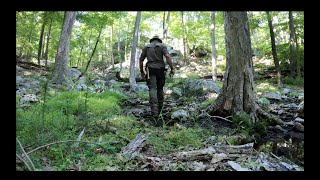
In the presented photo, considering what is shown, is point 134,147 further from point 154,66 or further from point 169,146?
point 154,66

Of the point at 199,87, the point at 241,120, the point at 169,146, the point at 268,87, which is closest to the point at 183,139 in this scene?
the point at 169,146

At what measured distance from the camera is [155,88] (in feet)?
22.5

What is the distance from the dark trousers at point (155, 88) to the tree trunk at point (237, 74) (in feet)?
4.47

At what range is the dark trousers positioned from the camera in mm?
6637

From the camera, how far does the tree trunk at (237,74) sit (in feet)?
20.5

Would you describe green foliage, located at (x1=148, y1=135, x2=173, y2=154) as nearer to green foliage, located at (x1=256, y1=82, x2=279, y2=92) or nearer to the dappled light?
the dappled light

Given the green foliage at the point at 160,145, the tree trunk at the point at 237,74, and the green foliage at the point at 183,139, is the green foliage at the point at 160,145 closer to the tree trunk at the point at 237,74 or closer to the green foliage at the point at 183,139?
the green foliage at the point at 183,139

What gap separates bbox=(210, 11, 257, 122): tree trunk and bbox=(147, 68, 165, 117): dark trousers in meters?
1.36

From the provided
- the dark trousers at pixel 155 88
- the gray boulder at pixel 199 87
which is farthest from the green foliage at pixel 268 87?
the dark trousers at pixel 155 88

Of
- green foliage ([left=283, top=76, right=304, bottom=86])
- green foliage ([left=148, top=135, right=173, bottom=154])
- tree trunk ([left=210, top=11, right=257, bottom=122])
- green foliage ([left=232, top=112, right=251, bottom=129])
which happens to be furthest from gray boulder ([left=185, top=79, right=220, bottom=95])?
green foliage ([left=148, top=135, right=173, bottom=154])
